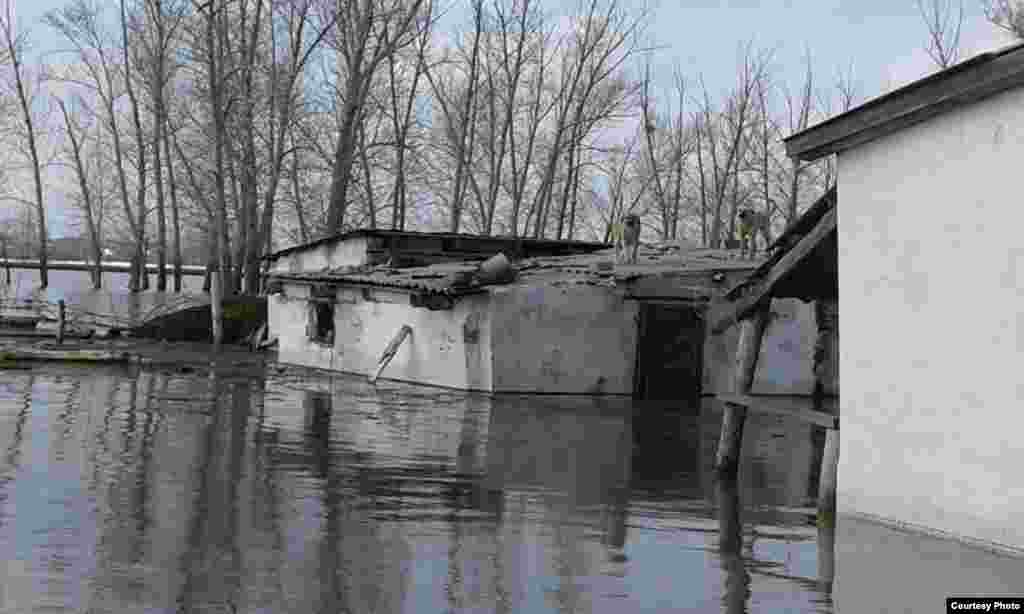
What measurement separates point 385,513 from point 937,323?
14.5ft

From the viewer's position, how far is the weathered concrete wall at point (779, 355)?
25312 mm

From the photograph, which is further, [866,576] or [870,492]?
[870,492]

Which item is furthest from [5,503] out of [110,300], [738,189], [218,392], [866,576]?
[738,189]

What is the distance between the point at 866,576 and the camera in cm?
817

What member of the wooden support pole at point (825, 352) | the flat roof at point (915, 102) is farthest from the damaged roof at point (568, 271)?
the flat roof at point (915, 102)

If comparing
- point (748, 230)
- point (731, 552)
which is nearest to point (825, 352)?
point (748, 230)

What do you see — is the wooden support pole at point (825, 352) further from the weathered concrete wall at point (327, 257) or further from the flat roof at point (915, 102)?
the flat roof at point (915, 102)

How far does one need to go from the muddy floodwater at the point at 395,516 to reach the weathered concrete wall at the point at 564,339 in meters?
4.19

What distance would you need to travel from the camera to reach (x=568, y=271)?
25.7 meters

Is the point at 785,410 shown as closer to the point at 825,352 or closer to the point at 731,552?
the point at 731,552

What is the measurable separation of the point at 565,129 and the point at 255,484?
41157mm

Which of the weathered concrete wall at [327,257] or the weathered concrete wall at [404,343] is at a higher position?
the weathered concrete wall at [327,257]

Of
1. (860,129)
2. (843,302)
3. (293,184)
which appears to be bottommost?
(843,302)

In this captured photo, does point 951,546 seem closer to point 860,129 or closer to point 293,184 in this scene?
point 860,129
